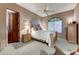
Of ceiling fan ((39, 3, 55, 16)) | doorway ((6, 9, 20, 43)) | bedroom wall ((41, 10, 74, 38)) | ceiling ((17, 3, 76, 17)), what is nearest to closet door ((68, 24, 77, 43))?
bedroom wall ((41, 10, 74, 38))

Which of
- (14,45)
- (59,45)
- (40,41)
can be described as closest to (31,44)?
(40,41)

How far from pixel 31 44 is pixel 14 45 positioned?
1.04ft

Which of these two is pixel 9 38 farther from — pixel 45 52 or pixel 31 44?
pixel 45 52

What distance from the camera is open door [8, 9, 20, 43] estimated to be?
2085mm

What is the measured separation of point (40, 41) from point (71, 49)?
59 cm

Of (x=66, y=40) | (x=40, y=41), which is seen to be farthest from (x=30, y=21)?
(x=66, y=40)

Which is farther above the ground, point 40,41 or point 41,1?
point 41,1

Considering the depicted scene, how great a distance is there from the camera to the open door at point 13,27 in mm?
2085

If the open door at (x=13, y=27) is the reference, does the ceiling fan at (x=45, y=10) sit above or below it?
above

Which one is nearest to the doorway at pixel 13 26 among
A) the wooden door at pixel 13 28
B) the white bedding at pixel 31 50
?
the wooden door at pixel 13 28

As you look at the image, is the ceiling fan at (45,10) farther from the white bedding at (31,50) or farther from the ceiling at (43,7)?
the white bedding at (31,50)
